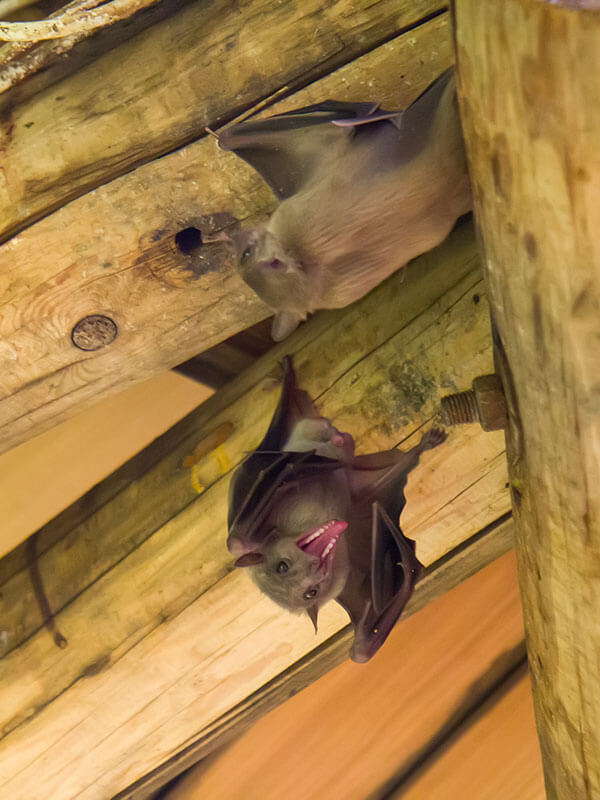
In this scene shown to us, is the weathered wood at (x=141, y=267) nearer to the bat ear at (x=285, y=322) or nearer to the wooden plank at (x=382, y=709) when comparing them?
the bat ear at (x=285, y=322)

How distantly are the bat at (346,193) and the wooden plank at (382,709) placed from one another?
3.59 ft

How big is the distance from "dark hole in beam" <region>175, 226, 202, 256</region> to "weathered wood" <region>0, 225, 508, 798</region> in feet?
1.15

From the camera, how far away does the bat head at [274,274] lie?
1.51 metres

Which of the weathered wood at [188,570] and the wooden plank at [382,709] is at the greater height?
the weathered wood at [188,570]

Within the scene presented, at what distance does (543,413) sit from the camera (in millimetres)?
1021

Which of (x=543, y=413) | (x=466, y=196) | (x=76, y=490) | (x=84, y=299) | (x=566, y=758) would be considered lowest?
(x=566, y=758)

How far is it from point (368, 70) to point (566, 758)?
46.3 inches

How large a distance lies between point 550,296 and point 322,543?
3.29ft

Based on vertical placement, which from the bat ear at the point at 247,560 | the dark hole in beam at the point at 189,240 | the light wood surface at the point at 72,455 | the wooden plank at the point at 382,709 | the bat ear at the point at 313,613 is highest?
the light wood surface at the point at 72,455

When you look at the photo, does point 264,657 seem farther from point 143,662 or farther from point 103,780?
point 103,780

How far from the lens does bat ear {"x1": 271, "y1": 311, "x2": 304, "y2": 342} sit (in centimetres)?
166

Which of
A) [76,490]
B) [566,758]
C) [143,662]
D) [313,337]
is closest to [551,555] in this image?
[566,758]

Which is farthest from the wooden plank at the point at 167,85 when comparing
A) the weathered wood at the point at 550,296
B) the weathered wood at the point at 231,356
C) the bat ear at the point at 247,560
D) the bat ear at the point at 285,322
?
the bat ear at the point at 247,560

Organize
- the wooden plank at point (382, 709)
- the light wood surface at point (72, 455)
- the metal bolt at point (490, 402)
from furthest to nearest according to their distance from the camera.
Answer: the light wood surface at point (72, 455), the wooden plank at point (382, 709), the metal bolt at point (490, 402)
